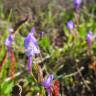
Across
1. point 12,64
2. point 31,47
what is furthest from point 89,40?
point 31,47

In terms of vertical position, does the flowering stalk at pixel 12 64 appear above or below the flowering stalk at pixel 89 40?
above

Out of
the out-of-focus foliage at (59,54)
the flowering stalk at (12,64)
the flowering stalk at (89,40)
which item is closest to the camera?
the flowering stalk at (12,64)

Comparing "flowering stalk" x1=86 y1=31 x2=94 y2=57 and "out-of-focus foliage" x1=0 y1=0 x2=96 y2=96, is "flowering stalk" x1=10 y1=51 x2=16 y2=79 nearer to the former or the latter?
"out-of-focus foliage" x1=0 y1=0 x2=96 y2=96

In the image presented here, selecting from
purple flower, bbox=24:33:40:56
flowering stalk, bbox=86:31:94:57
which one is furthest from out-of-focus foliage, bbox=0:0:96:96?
purple flower, bbox=24:33:40:56

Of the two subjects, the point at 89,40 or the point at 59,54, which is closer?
the point at 89,40

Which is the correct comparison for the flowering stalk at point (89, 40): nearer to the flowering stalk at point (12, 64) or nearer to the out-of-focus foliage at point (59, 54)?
the out-of-focus foliage at point (59, 54)

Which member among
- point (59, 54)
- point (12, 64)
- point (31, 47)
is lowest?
point (59, 54)

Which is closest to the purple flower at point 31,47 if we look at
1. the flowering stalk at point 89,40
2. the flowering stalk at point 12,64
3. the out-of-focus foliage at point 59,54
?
the out-of-focus foliage at point 59,54

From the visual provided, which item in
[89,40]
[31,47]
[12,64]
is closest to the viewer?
[31,47]

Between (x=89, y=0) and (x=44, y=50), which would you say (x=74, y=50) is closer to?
(x=44, y=50)

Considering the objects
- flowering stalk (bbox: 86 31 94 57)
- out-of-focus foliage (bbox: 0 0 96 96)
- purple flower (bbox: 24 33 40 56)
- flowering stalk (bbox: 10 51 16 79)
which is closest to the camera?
purple flower (bbox: 24 33 40 56)

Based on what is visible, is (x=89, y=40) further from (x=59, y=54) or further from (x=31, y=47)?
(x=31, y=47)
